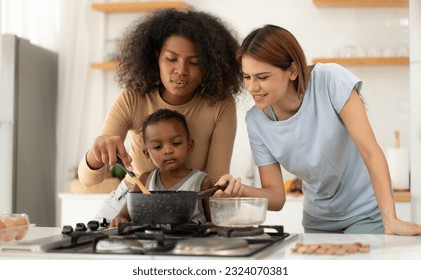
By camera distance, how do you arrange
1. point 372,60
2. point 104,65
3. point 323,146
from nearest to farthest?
point 323,146, point 372,60, point 104,65

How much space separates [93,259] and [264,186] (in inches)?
37.1

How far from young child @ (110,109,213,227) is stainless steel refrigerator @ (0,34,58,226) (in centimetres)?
222

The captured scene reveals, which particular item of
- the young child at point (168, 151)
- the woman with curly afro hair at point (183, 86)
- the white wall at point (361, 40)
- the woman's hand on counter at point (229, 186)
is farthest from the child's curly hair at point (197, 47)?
the white wall at point (361, 40)

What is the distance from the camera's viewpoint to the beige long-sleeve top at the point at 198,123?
211 centimetres

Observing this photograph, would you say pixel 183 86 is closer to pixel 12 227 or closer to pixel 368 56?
pixel 12 227

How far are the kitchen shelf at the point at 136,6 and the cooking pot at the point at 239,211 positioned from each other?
119 inches

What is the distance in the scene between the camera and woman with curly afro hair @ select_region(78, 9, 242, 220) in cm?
206

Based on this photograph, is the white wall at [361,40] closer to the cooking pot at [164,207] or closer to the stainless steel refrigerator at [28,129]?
the stainless steel refrigerator at [28,129]

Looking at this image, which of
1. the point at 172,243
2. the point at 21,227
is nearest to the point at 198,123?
the point at 21,227

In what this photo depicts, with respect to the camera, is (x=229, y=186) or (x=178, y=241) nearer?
(x=178, y=241)

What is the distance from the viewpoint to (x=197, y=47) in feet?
6.79

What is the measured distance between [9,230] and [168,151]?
2.44ft

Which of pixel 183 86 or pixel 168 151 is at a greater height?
pixel 183 86
